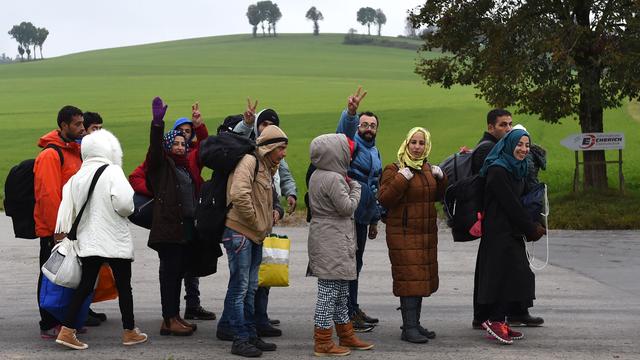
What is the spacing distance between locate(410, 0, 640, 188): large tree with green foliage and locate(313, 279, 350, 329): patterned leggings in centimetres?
1206

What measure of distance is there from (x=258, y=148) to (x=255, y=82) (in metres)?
63.7

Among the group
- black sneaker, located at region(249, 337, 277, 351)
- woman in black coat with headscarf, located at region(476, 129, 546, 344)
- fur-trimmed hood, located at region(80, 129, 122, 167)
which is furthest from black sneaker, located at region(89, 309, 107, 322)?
woman in black coat with headscarf, located at region(476, 129, 546, 344)

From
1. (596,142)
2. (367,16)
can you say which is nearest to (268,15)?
(367,16)

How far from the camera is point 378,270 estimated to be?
35.3 feet

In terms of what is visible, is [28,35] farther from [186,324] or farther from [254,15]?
[186,324]

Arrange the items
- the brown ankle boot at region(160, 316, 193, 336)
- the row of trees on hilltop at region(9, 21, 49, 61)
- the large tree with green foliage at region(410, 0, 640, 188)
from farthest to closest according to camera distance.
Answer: the row of trees on hilltop at region(9, 21, 49, 61)
the large tree with green foliage at region(410, 0, 640, 188)
the brown ankle boot at region(160, 316, 193, 336)

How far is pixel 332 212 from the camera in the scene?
679cm

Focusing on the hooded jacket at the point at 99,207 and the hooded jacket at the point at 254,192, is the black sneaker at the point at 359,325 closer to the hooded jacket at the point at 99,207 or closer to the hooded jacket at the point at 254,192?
the hooded jacket at the point at 254,192

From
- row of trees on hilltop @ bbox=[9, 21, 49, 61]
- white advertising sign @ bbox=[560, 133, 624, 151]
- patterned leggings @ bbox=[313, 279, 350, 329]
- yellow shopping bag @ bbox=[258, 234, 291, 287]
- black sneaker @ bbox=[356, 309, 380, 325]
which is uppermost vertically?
row of trees on hilltop @ bbox=[9, 21, 49, 61]

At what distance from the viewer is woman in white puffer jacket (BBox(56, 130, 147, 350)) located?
268 inches

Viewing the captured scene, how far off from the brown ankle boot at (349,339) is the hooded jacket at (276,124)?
58.2 inches

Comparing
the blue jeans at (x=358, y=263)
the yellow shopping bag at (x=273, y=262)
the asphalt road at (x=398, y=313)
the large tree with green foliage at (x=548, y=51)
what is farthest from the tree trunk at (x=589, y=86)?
the yellow shopping bag at (x=273, y=262)

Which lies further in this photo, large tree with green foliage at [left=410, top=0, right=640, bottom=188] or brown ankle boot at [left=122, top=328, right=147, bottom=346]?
large tree with green foliage at [left=410, top=0, right=640, bottom=188]

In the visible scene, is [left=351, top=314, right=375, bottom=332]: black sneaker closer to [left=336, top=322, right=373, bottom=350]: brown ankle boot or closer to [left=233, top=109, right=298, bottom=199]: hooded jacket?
[left=336, top=322, right=373, bottom=350]: brown ankle boot
